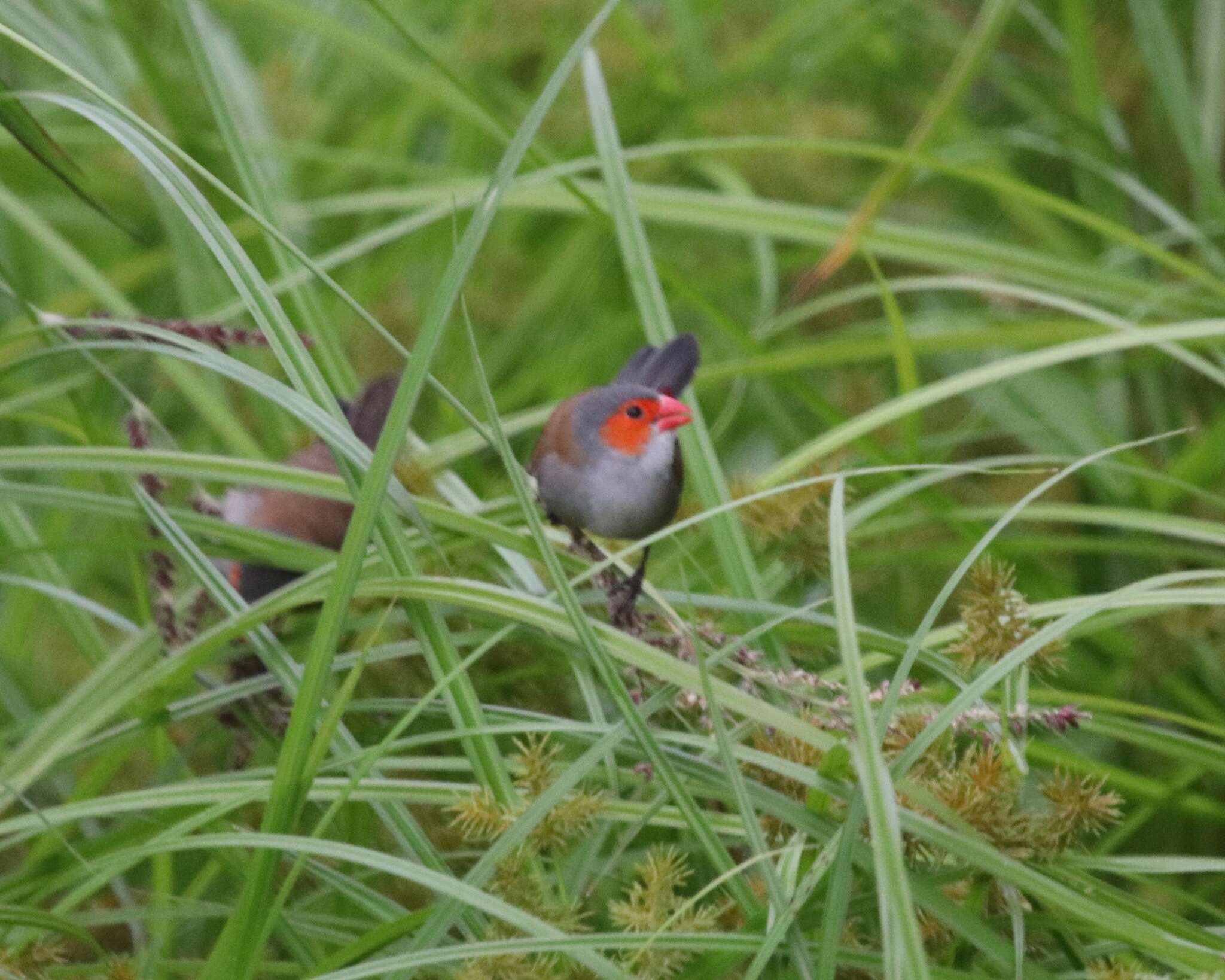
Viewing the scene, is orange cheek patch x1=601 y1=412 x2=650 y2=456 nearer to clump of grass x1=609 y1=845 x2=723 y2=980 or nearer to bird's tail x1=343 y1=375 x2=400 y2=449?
bird's tail x1=343 y1=375 x2=400 y2=449

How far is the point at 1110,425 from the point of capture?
119 inches

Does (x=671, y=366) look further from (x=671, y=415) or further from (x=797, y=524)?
(x=797, y=524)

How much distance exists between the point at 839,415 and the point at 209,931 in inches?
48.3

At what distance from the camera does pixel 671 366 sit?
7.38 ft

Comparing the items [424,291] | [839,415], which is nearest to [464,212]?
[424,291]

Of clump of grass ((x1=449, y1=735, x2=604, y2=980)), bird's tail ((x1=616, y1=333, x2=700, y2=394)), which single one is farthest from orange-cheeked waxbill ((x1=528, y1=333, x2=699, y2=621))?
clump of grass ((x1=449, y1=735, x2=604, y2=980))

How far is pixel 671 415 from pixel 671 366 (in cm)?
12

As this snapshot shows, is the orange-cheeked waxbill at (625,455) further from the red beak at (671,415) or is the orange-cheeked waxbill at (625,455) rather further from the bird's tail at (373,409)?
the bird's tail at (373,409)

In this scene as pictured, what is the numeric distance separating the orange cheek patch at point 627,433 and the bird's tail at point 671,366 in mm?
73

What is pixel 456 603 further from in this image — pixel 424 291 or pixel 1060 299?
pixel 424 291

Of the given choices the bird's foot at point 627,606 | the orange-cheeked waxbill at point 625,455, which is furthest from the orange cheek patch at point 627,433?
the bird's foot at point 627,606

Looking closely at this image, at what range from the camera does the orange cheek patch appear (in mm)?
2131

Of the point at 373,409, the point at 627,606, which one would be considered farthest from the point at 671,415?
the point at 373,409

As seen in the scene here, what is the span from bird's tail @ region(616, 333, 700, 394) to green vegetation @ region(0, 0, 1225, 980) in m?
0.06
